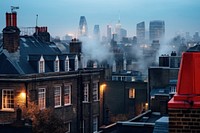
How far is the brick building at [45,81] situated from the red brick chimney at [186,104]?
28995 mm

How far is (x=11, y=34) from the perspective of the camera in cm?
4041

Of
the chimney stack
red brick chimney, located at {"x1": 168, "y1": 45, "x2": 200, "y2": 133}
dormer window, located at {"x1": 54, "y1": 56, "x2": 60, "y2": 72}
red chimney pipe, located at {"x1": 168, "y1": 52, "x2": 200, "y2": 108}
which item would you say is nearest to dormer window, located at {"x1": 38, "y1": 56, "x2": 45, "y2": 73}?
dormer window, located at {"x1": 54, "y1": 56, "x2": 60, "y2": 72}

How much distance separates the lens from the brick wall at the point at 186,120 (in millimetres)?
8836

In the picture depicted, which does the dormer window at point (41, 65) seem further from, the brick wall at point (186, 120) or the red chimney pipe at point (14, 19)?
the brick wall at point (186, 120)

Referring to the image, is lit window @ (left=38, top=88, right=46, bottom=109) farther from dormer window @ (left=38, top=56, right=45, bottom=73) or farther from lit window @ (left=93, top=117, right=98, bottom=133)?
lit window @ (left=93, top=117, right=98, bottom=133)

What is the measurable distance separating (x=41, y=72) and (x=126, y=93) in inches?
1038

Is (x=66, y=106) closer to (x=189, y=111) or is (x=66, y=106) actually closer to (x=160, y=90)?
(x=160, y=90)

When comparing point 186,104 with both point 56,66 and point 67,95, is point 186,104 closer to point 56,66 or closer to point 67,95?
point 56,66

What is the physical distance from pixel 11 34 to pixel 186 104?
109 feet

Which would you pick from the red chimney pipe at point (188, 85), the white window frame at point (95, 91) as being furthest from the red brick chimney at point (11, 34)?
the red chimney pipe at point (188, 85)

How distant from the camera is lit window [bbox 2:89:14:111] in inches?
1502

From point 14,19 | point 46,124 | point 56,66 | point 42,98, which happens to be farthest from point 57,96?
point 46,124

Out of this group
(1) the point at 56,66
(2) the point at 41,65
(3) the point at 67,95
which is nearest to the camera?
(2) the point at 41,65

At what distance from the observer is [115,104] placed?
66062mm
